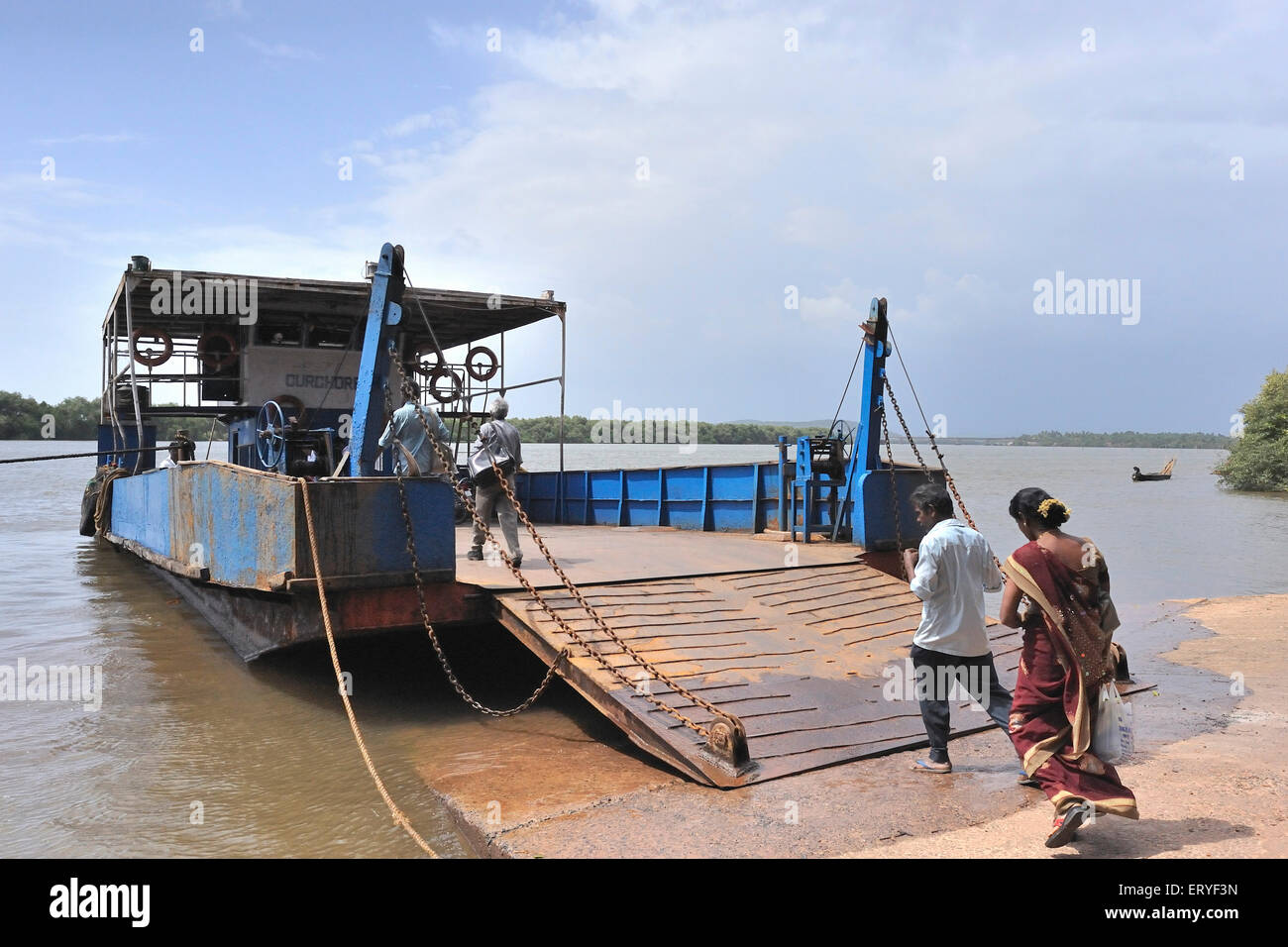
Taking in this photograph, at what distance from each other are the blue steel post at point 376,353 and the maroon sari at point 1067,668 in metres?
4.92

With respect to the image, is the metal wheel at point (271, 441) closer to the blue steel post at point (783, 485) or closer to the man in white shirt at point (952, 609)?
the blue steel post at point (783, 485)

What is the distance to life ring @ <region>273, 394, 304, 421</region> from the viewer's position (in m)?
13.5

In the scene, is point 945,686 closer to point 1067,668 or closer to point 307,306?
point 1067,668

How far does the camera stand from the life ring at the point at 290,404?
13508mm

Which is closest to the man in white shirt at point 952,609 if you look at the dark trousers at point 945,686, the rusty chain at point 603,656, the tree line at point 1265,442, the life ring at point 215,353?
the dark trousers at point 945,686

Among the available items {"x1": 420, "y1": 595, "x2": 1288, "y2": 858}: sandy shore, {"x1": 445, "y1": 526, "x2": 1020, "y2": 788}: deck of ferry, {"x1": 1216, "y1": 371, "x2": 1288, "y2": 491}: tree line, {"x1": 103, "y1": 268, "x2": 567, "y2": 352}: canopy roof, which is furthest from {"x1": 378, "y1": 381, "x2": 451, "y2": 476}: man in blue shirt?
{"x1": 1216, "y1": 371, "x2": 1288, "y2": 491}: tree line

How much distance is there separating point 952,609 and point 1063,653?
0.81 m

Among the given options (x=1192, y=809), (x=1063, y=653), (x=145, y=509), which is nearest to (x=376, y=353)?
(x=1063, y=653)

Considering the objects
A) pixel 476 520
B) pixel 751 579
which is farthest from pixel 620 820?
pixel 751 579

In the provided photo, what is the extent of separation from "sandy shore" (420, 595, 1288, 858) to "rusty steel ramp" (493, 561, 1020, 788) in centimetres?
21

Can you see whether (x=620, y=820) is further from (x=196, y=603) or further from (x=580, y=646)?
(x=196, y=603)

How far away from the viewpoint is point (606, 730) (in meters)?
6.16

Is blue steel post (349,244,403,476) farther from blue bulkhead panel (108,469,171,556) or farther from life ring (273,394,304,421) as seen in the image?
life ring (273,394,304,421)
